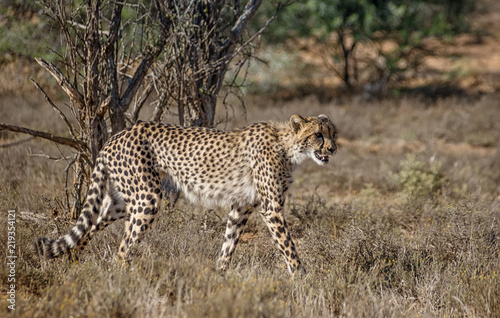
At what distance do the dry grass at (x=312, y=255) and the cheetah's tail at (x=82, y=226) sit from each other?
0.45 ft

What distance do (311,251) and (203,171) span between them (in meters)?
1.29

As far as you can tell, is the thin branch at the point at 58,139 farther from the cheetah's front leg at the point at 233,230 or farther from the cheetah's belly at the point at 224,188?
the cheetah's front leg at the point at 233,230

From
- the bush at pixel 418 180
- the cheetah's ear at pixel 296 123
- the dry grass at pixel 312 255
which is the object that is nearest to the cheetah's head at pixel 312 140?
the cheetah's ear at pixel 296 123

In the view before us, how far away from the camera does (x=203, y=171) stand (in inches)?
177

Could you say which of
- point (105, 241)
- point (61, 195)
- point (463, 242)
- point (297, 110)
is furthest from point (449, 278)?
point (297, 110)

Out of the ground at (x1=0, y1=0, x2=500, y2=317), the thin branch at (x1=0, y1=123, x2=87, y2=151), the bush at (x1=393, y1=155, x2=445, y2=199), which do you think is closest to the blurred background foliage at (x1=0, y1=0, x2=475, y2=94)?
the ground at (x1=0, y1=0, x2=500, y2=317)

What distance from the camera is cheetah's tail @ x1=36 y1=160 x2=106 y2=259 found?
4.10 m

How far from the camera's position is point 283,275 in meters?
4.02

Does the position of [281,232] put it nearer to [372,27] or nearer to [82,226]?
[82,226]


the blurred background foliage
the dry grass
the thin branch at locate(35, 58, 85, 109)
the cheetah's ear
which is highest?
the blurred background foliage

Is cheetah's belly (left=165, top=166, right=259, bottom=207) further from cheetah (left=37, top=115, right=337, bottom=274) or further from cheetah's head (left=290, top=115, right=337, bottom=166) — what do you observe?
cheetah's head (left=290, top=115, right=337, bottom=166)

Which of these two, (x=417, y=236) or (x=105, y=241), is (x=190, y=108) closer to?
(x=105, y=241)

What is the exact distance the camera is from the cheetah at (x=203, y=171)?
4262mm

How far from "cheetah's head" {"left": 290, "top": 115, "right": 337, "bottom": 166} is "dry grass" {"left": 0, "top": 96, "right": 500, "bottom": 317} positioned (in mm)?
867
